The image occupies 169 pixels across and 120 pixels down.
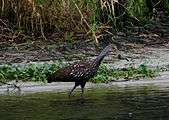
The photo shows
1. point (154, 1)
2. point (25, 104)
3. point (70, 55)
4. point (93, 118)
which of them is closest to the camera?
point (93, 118)

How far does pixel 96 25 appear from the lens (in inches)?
573

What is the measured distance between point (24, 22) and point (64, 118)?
7407 mm

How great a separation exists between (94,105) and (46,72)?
10.2 feet

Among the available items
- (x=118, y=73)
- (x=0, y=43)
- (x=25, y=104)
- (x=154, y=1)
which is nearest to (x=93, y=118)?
(x=25, y=104)

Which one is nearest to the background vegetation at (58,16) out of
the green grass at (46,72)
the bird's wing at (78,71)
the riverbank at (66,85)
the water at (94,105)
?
the green grass at (46,72)

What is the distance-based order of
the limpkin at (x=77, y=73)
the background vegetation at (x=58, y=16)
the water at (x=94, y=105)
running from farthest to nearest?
the background vegetation at (x=58, y=16) → the limpkin at (x=77, y=73) → the water at (x=94, y=105)

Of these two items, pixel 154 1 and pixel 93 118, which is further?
pixel 154 1

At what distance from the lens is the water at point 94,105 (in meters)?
7.13

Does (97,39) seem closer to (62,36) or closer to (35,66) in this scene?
(62,36)

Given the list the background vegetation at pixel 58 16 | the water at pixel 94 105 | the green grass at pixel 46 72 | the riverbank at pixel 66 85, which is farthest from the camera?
the background vegetation at pixel 58 16

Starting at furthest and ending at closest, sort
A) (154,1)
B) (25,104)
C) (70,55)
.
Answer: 1. (154,1)
2. (70,55)
3. (25,104)

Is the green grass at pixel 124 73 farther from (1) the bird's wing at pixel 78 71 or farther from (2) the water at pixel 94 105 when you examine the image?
(1) the bird's wing at pixel 78 71

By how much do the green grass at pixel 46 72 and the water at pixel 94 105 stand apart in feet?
3.78

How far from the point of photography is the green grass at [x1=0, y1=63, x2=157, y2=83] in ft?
35.6
